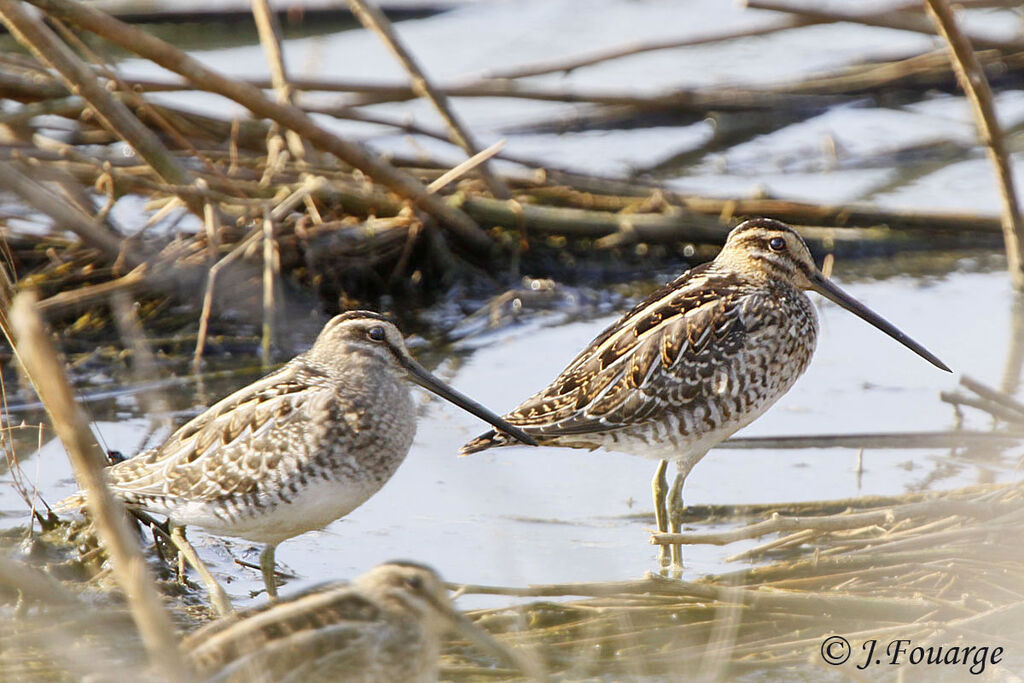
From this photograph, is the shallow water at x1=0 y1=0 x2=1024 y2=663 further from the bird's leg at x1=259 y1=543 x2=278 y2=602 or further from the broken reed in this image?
the broken reed

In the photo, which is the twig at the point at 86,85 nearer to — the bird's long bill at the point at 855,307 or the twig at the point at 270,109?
the twig at the point at 270,109

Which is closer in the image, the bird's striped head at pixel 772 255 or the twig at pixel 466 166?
the bird's striped head at pixel 772 255

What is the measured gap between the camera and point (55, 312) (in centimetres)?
735

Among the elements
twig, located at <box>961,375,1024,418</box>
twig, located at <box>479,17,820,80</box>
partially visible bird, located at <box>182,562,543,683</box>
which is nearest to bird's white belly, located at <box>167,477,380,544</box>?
partially visible bird, located at <box>182,562,543,683</box>

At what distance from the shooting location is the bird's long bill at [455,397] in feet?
17.3

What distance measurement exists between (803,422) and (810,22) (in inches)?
125

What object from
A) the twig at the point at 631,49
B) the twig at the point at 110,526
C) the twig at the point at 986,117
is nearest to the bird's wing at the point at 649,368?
the twig at the point at 986,117

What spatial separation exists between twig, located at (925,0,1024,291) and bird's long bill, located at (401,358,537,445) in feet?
9.15

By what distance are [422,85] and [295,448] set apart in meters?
3.86

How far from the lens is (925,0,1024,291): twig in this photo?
662 centimetres

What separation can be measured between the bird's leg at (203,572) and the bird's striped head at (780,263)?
2493mm

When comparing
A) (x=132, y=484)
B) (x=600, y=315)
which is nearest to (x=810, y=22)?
(x=600, y=315)

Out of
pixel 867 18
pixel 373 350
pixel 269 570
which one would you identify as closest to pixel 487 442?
pixel 373 350

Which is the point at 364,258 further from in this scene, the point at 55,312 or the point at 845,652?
the point at 845,652
